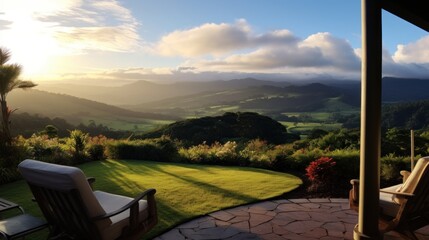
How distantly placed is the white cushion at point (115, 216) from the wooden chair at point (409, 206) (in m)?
2.49

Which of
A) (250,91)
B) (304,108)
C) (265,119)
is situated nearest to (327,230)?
(265,119)

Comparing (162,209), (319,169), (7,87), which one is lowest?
(162,209)

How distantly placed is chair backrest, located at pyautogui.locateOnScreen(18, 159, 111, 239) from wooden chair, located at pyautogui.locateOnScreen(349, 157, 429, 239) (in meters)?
2.85

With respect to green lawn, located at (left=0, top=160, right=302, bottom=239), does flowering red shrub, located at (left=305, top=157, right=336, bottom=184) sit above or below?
above

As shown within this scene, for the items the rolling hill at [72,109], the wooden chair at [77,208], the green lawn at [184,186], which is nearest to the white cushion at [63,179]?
the wooden chair at [77,208]

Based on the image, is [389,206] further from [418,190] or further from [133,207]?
[133,207]

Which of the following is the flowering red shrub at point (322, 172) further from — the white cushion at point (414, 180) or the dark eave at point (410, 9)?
the dark eave at point (410, 9)

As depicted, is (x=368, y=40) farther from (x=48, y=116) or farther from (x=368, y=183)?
(x=48, y=116)

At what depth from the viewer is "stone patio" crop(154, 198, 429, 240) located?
14.2 feet

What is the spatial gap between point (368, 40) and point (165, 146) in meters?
8.74

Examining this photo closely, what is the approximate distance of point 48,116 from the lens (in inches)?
974

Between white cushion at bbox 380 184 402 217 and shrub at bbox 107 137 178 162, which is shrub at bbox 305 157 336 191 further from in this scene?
shrub at bbox 107 137 178 162

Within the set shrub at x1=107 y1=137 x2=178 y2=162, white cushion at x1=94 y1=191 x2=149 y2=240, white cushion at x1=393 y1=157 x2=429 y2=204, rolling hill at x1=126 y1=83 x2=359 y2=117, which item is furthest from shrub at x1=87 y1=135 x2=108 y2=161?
rolling hill at x1=126 y1=83 x2=359 y2=117

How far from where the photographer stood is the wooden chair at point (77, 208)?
120 inches
